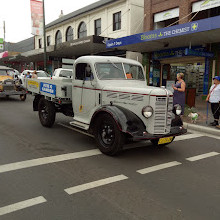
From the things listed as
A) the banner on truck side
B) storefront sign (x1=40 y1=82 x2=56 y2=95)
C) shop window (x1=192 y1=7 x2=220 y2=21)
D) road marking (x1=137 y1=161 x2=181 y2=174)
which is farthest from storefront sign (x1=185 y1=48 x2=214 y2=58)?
the banner on truck side

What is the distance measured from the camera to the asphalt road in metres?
3.08

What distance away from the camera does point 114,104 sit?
18.2 ft

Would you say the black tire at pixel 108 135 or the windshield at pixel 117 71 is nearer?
the black tire at pixel 108 135

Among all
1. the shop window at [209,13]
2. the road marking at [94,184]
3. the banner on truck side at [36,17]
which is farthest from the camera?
the banner on truck side at [36,17]

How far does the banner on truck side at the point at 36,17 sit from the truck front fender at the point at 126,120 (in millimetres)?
17348

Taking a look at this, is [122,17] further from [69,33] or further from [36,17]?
[69,33]

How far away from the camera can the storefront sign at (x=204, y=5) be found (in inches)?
567

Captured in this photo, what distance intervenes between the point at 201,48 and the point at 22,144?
13.2 m

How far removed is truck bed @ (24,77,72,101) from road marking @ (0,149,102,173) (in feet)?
7.06

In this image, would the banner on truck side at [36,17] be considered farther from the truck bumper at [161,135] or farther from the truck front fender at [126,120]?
the truck bumper at [161,135]

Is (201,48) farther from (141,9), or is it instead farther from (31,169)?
(31,169)

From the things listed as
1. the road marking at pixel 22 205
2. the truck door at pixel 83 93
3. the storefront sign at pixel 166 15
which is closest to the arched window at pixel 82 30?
the storefront sign at pixel 166 15

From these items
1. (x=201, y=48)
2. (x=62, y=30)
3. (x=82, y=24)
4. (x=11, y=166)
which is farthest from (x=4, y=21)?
(x=11, y=166)

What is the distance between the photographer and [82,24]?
86.0ft
